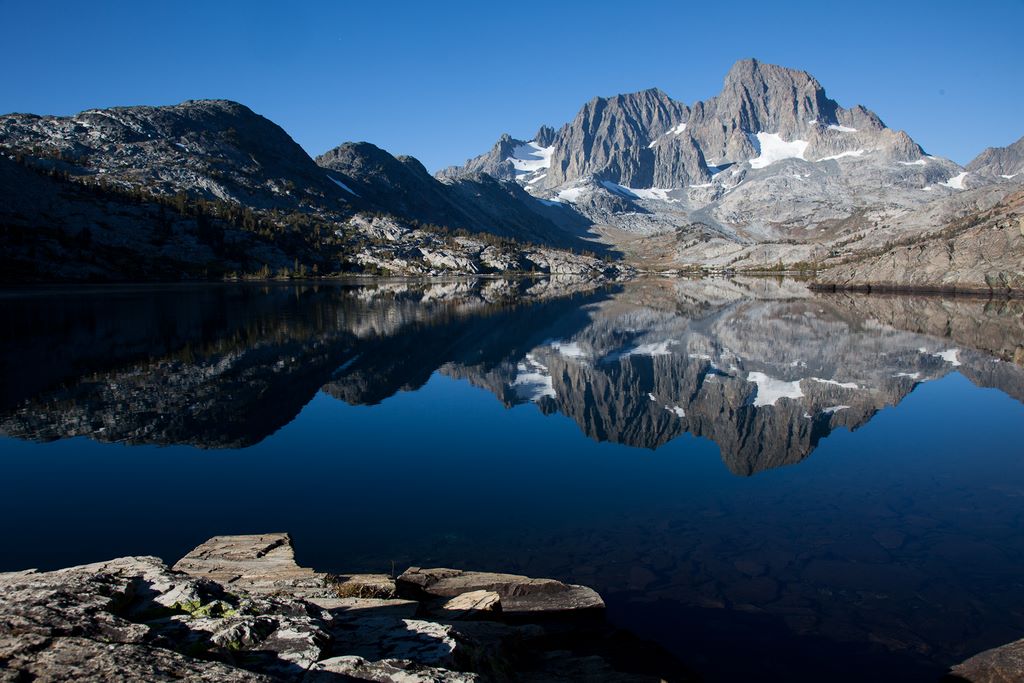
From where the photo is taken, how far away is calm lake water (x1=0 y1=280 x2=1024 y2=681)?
43.7ft

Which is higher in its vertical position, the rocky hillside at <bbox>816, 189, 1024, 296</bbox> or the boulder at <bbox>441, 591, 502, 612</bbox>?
the rocky hillside at <bbox>816, 189, 1024, 296</bbox>

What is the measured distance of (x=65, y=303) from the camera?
259ft

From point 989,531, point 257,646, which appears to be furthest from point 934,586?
point 257,646

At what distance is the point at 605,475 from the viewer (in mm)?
22078

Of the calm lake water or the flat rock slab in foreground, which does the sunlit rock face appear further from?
the flat rock slab in foreground

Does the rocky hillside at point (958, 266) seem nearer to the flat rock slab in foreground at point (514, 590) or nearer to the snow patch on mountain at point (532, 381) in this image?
the snow patch on mountain at point (532, 381)

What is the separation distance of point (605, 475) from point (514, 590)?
394 inches

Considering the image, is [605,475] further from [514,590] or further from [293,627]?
[293,627]

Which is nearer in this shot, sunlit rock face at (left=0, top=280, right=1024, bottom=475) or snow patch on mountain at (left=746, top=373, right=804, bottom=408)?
sunlit rock face at (left=0, top=280, right=1024, bottom=475)

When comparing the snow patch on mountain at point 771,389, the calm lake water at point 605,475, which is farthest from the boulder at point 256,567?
the snow patch on mountain at point 771,389

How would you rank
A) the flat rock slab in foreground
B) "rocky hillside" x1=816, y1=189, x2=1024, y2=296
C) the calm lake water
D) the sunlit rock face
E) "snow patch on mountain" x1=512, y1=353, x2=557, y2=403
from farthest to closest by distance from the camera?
"rocky hillside" x1=816, y1=189, x2=1024, y2=296, "snow patch on mountain" x1=512, y1=353, x2=557, y2=403, the sunlit rock face, the calm lake water, the flat rock slab in foreground

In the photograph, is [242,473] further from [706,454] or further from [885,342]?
[885,342]

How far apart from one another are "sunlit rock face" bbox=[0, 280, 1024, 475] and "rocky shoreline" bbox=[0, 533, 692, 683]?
522 inches

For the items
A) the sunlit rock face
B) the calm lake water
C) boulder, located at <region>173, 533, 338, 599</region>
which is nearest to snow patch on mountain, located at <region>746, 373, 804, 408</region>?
the sunlit rock face
